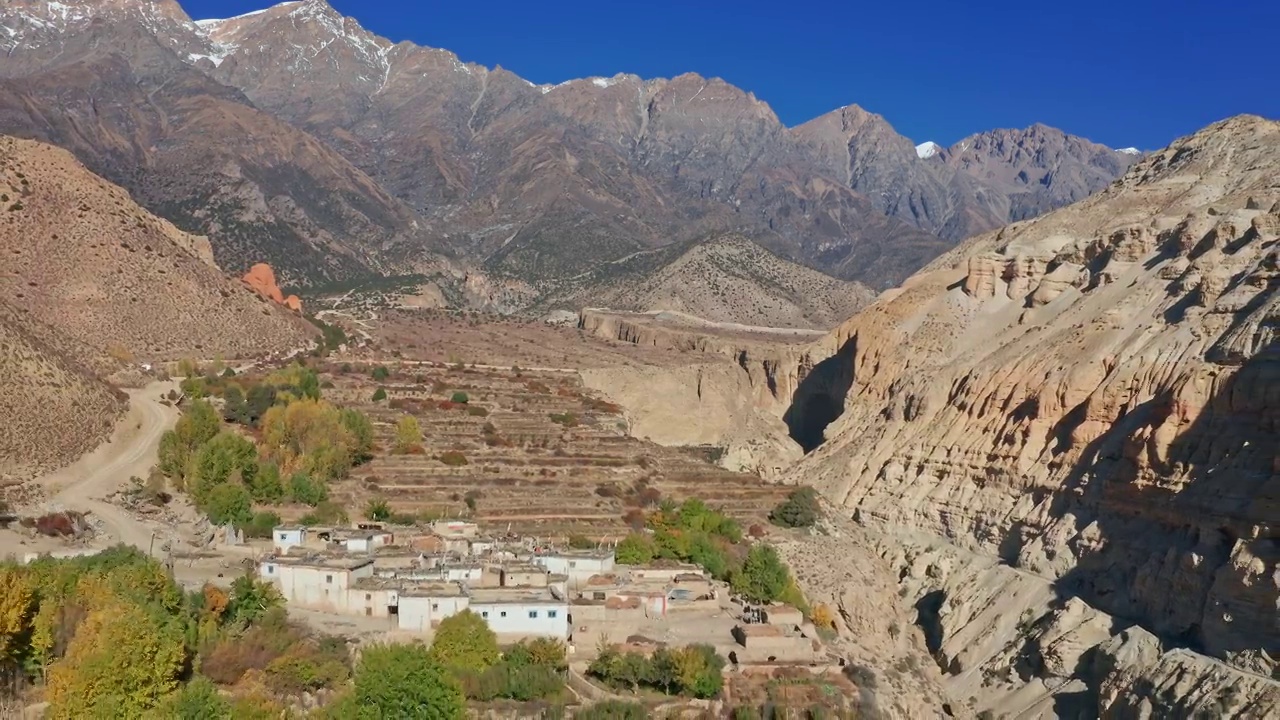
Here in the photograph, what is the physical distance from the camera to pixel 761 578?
35250 millimetres

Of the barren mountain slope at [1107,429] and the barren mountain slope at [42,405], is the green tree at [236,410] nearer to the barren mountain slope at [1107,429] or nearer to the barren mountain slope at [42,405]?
the barren mountain slope at [42,405]

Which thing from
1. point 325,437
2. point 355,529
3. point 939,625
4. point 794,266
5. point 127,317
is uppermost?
point 794,266

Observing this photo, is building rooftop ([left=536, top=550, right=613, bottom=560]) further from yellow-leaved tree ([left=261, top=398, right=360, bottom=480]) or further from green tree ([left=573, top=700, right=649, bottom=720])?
yellow-leaved tree ([left=261, top=398, right=360, bottom=480])

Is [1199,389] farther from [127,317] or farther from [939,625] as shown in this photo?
[127,317]

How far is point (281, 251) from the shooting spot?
116125 mm

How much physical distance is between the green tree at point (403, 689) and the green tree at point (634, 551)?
42.5 ft

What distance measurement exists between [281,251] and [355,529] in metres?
84.7

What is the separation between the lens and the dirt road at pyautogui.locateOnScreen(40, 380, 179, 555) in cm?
3659

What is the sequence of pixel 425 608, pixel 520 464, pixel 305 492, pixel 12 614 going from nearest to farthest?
pixel 12 614
pixel 425 608
pixel 305 492
pixel 520 464

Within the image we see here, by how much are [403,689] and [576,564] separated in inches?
469

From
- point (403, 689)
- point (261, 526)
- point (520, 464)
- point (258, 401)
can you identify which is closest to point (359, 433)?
point (258, 401)

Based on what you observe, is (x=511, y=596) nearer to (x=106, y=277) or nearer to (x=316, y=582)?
(x=316, y=582)

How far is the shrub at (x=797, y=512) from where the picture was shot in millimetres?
43250

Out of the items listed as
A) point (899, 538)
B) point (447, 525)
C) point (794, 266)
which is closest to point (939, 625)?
point (899, 538)
